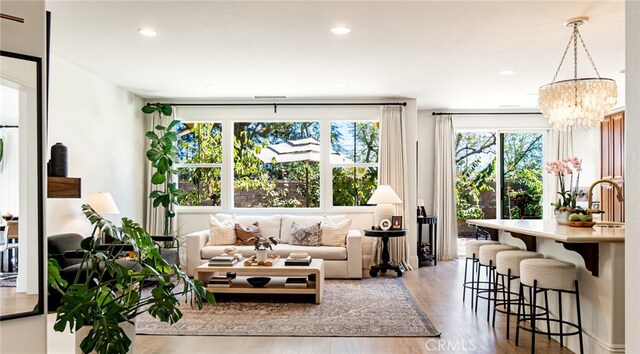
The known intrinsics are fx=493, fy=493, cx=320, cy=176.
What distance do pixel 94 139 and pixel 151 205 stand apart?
182 cm

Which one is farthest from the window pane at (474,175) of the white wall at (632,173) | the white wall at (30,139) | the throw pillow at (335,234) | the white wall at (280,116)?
the white wall at (30,139)

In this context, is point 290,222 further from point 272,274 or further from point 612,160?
point 612,160

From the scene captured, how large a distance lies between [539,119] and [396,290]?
Answer: 4696 millimetres

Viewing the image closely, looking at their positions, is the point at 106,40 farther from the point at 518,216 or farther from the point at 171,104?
the point at 518,216

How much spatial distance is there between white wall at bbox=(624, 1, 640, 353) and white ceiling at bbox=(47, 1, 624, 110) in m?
2.07

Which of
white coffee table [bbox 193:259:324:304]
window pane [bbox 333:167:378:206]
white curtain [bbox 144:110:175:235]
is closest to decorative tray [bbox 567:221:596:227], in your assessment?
white coffee table [bbox 193:259:324:304]

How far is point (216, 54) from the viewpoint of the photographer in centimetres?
507

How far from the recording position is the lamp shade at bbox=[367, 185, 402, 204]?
6809 millimetres

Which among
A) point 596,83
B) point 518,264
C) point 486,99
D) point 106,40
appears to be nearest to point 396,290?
point 518,264

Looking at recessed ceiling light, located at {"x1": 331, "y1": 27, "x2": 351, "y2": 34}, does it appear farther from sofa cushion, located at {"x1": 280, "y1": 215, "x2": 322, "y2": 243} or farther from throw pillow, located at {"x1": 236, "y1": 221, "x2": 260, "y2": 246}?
throw pillow, located at {"x1": 236, "y1": 221, "x2": 260, "y2": 246}

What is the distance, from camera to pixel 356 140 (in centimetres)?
781

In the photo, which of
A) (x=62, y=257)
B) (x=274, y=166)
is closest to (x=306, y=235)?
(x=274, y=166)

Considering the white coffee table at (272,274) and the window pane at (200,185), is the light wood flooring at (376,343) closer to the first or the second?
the white coffee table at (272,274)

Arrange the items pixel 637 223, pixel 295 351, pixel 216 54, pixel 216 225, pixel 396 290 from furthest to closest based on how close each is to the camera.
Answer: pixel 216 225
pixel 396 290
pixel 216 54
pixel 295 351
pixel 637 223
